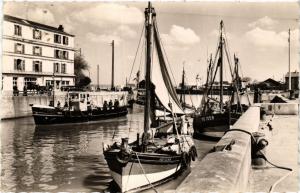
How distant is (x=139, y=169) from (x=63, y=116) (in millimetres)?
29112

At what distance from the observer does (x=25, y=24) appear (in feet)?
153

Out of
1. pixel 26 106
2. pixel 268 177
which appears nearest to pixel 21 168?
pixel 268 177

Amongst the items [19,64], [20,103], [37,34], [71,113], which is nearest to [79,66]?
[37,34]

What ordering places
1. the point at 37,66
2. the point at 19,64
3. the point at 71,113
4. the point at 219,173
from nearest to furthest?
the point at 219,173 → the point at 71,113 → the point at 19,64 → the point at 37,66

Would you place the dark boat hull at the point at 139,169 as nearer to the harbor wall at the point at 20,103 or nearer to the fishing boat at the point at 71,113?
the fishing boat at the point at 71,113

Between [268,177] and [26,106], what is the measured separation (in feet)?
134

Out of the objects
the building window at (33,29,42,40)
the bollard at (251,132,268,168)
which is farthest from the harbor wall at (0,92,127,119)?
the bollard at (251,132,268,168)

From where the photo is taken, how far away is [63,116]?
1649 inches

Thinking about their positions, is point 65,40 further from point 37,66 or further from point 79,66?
point 79,66

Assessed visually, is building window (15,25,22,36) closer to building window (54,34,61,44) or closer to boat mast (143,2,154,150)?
building window (54,34,61,44)

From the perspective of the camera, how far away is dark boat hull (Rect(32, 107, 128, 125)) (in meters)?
39.8

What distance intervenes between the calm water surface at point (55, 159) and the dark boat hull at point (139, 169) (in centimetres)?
103

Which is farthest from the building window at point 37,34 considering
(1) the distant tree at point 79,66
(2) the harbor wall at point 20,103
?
(1) the distant tree at point 79,66

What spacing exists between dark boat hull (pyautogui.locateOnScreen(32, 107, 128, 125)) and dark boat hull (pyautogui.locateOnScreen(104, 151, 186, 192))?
1064 inches
